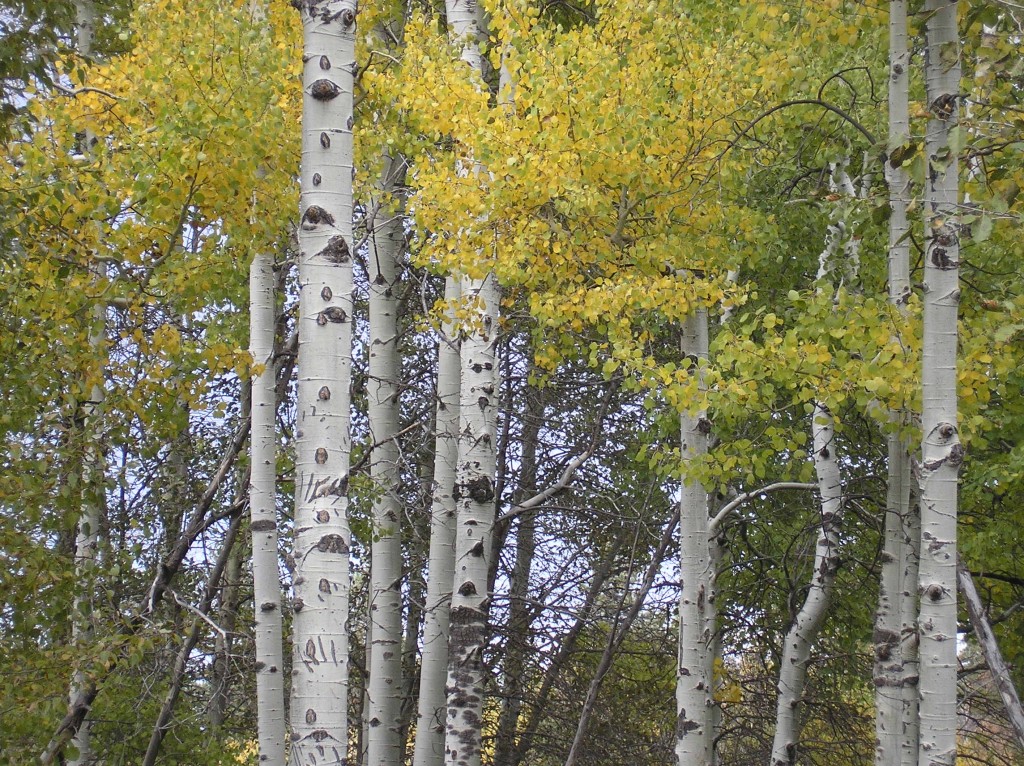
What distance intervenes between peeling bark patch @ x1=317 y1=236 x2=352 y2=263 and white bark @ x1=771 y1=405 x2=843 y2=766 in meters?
4.36

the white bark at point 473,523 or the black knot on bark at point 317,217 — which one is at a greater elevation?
the black knot on bark at point 317,217

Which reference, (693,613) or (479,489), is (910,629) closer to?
(693,613)

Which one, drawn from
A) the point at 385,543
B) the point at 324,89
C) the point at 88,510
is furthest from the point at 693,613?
the point at 88,510

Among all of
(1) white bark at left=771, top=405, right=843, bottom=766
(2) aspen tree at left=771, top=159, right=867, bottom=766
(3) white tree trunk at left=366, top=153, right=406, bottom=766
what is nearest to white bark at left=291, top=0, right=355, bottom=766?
(3) white tree trunk at left=366, top=153, right=406, bottom=766

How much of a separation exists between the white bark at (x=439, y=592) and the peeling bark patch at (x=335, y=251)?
8.96ft

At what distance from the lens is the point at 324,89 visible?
3.93 metres

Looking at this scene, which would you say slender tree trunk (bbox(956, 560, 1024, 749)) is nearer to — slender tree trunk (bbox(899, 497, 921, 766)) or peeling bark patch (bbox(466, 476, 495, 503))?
slender tree trunk (bbox(899, 497, 921, 766))

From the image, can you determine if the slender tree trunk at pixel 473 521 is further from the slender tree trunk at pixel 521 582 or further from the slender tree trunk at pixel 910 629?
the slender tree trunk at pixel 521 582

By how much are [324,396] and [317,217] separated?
654 mm

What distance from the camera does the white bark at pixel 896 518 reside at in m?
5.11

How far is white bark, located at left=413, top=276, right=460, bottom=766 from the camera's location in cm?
698

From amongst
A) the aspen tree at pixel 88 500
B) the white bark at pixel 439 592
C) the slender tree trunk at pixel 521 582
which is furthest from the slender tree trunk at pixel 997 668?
the slender tree trunk at pixel 521 582

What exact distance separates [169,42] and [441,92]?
165 cm

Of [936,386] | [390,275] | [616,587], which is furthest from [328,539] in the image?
[616,587]
